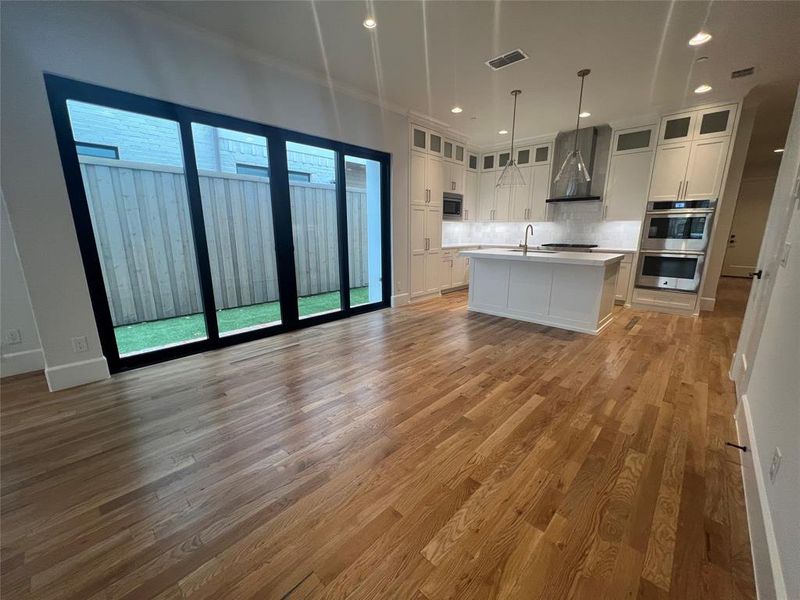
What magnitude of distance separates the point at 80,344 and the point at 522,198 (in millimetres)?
6876

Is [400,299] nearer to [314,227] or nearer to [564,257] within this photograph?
[314,227]

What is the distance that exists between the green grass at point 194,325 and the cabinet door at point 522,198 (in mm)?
3764

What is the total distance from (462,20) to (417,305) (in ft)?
12.1

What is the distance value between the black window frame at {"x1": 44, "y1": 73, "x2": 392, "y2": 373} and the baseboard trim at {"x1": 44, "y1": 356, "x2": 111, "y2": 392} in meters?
0.09

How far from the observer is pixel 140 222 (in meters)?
3.34

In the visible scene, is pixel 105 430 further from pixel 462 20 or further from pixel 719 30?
pixel 719 30

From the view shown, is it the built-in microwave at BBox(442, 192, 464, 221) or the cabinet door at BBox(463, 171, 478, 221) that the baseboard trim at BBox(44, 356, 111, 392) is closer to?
the built-in microwave at BBox(442, 192, 464, 221)

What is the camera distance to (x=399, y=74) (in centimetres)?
356

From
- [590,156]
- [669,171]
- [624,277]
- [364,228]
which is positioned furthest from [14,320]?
[669,171]

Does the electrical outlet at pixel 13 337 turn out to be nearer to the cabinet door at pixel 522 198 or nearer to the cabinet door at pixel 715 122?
the cabinet door at pixel 522 198

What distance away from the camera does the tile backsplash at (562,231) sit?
5545mm

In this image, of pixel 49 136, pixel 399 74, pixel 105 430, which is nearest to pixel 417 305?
pixel 399 74

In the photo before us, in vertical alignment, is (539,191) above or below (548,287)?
above

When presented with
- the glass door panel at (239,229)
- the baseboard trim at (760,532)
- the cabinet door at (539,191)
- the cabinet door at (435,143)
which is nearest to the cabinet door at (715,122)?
the cabinet door at (539,191)
